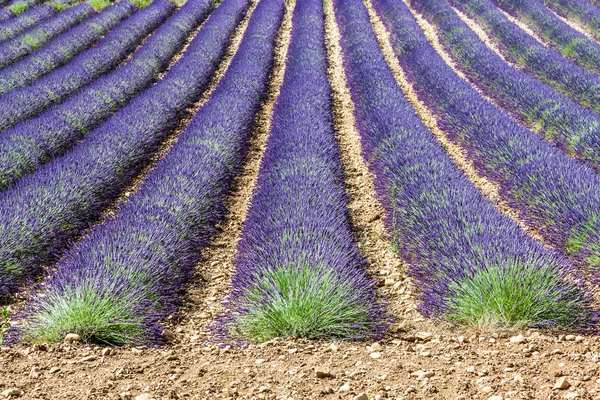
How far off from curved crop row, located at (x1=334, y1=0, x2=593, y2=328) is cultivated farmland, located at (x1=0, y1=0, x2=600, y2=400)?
0.06 feet

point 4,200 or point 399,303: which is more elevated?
point 4,200

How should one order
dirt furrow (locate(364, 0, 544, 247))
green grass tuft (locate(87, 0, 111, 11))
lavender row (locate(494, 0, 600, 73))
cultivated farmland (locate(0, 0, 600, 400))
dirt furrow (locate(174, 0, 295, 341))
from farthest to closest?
1. green grass tuft (locate(87, 0, 111, 11))
2. lavender row (locate(494, 0, 600, 73))
3. dirt furrow (locate(364, 0, 544, 247))
4. dirt furrow (locate(174, 0, 295, 341))
5. cultivated farmland (locate(0, 0, 600, 400))

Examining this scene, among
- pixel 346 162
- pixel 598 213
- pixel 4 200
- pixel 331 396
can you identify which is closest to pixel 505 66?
pixel 346 162

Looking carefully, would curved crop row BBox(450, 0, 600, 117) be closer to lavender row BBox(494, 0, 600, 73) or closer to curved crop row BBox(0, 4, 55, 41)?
lavender row BBox(494, 0, 600, 73)

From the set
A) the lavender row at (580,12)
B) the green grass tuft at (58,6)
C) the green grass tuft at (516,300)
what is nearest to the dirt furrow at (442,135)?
the green grass tuft at (516,300)

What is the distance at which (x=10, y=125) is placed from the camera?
26.9ft

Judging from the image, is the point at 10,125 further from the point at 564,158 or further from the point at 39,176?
the point at 564,158

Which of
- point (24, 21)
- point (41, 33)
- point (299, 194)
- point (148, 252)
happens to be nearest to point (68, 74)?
point (41, 33)

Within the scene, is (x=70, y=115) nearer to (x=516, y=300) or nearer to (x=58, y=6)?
(x=516, y=300)

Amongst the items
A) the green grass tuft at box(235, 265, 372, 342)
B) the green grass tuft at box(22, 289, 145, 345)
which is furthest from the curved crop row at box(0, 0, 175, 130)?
the green grass tuft at box(235, 265, 372, 342)

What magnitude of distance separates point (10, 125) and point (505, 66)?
7369 millimetres

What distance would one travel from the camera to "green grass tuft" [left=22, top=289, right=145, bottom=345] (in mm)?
3537

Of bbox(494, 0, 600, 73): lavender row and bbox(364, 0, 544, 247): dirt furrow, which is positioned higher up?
bbox(494, 0, 600, 73): lavender row

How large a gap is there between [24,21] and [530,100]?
12.8 m
